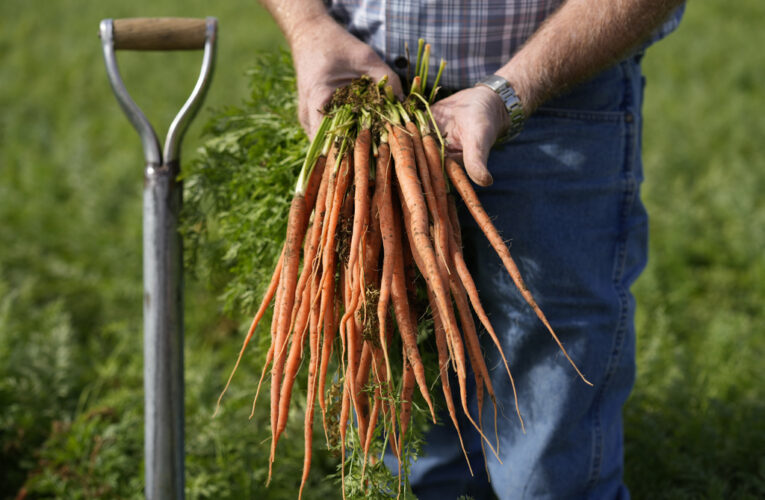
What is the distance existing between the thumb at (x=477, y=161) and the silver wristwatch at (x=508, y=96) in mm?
143

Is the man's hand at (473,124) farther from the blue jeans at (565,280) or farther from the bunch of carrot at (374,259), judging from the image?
the blue jeans at (565,280)

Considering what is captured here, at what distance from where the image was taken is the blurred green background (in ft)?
8.04

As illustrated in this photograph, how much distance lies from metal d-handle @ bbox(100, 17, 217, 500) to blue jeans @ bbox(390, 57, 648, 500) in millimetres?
884

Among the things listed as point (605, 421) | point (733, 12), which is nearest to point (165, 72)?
point (605, 421)

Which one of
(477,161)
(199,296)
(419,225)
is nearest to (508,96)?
(477,161)

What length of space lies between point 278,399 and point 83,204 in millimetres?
3302

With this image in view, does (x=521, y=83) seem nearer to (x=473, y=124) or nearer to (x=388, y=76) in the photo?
(x=473, y=124)

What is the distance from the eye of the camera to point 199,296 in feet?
12.6

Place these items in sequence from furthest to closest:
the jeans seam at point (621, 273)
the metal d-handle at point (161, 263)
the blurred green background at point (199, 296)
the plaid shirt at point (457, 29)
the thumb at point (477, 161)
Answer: the blurred green background at point (199, 296)
the metal d-handle at point (161, 263)
the jeans seam at point (621, 273)
the plaid shirt at point (457, 29)
the thumb at point (477, 161)

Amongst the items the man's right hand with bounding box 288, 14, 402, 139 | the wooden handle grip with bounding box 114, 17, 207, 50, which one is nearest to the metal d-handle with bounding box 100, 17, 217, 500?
the wooden handle grip with bounding box 114, 17, 207, 50

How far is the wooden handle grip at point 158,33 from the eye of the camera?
1996mm

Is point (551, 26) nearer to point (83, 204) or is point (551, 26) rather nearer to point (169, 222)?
point (169, 222)

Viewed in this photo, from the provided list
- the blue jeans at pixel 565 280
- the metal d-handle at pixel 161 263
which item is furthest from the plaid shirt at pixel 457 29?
the metal d-handle at pixel 161 263

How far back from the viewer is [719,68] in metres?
7.05
